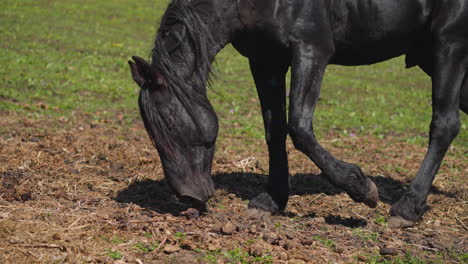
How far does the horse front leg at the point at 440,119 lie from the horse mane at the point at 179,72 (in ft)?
6.19

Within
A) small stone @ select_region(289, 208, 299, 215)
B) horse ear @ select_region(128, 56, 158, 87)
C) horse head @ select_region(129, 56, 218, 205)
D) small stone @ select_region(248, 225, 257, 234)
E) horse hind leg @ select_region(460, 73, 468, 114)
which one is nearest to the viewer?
horse ear @ select_region(128, 56, 158, 87)

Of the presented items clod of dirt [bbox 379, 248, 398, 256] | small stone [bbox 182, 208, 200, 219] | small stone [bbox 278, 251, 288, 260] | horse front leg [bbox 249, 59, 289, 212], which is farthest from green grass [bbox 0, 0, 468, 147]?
clod of dirt [bbox 379, 248, 398, 256]

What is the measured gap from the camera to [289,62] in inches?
175

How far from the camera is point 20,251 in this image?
10.6 ft

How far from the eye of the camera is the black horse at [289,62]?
12.7 feet

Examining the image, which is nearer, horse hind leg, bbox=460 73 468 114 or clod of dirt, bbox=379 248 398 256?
clod of dirt, bbox=379 248 398 256

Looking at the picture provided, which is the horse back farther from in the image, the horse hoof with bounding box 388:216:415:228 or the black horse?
the horse hoof with bounding box 388:216:415:228

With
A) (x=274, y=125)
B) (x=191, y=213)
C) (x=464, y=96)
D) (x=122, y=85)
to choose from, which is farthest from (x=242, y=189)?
(x=122, y=85)

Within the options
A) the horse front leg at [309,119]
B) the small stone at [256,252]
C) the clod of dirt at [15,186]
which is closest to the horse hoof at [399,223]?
the horse front leg at [309,119]

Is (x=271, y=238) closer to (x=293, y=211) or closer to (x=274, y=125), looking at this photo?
(x=293, y=211)

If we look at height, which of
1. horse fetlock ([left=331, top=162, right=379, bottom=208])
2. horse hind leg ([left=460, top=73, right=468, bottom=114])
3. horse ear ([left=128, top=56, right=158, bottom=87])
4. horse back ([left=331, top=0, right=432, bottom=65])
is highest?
horse back ([left=331, top=0, right=432, bottom=65])

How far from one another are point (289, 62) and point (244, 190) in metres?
1.54

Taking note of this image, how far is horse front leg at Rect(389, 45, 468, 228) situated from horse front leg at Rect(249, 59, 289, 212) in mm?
962

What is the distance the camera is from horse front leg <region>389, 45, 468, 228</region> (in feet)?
15.0
